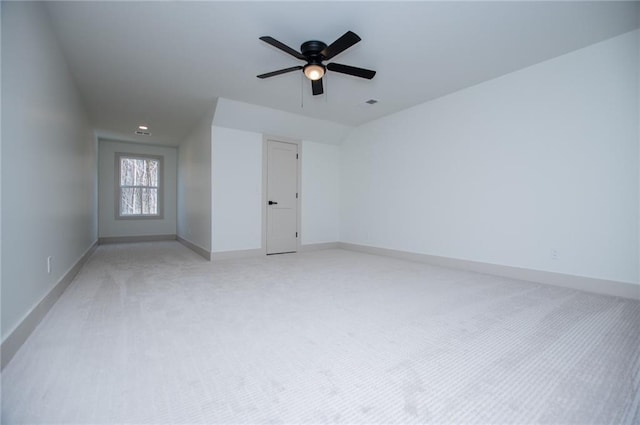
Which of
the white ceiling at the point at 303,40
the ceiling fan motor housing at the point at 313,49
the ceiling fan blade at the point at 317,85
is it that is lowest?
the ceiling fan blade at the point at 317,85

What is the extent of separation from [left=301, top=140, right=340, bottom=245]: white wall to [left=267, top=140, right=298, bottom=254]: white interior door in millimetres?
237

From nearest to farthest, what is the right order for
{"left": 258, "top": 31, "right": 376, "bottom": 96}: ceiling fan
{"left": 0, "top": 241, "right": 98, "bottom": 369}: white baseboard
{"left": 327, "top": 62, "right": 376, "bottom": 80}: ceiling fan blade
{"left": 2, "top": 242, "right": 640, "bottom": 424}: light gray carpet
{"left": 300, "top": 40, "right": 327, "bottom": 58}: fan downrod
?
{"left": 2, "top": 242, "right": 640, "bottom": 424}: light gray carpet → {"left": 0, "top": 241, "right": 98, "bottom": 369}: white baseboard → {"left": 258, "top": 31, "right": 376, "bottom": 96}: ceiling fan → {"left": 300, "top": 40, "right": 327, "bottom": 58}: fan downrod → {"left": 327, "top": 62, "right": 376, "bottom": 80}: ceiling fan blade

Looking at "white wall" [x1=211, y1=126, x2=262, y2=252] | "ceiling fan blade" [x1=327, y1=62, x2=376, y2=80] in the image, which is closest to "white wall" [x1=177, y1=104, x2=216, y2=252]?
"white wall" [x1=211, y1=126, x2=262, y2=252]

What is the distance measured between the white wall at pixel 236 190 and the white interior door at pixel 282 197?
0.75ft

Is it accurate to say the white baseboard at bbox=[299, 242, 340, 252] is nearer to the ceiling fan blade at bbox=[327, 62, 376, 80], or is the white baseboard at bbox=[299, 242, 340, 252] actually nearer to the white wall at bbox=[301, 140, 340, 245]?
the white wall at bbox=[301, 140, 340, 245]

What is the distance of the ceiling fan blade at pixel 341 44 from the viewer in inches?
95.1

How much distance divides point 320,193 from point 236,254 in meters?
2.31

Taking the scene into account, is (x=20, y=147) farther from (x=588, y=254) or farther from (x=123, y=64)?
(x=588, y=254)

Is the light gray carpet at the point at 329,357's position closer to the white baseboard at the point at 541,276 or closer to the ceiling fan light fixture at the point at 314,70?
the white baseboard at the point at 541,276

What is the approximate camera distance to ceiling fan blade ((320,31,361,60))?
2.42 meters

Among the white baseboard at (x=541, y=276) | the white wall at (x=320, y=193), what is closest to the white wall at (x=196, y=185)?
the white wall at (x=320, y=193)

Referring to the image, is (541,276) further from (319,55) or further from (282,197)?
(282,197)

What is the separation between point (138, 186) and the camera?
25.6 feet

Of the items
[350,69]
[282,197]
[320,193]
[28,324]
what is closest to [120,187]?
[282,197]
